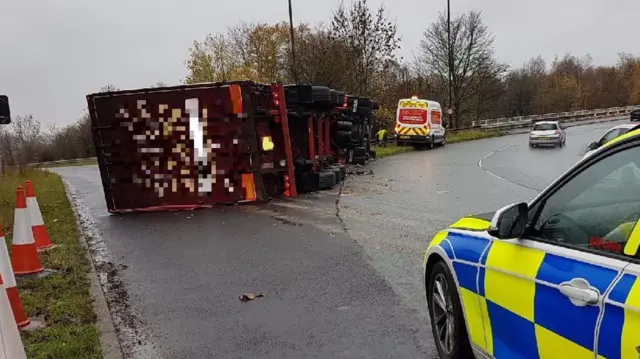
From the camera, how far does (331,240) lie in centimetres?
829

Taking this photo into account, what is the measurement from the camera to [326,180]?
562 inches

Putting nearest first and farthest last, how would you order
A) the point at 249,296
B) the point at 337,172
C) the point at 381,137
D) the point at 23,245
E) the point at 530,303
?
the point at 530,303 → the point at 249,296 → the point at 23,245 → the point at 337,172 → the point at 381,137

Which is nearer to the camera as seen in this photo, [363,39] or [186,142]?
[186,142]

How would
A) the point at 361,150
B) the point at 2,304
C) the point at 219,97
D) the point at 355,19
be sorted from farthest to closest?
the point at 355,19 → the point at 361,150 → the point at 219,97 → the point at 2,304

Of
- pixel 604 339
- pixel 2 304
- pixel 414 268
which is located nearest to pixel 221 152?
pixel 414 268

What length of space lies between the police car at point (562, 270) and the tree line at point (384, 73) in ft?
91.7

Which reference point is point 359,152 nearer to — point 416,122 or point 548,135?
point 416,122

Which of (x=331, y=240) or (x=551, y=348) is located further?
(x=331, y=240)

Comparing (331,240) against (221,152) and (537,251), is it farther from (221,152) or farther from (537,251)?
(537,251)

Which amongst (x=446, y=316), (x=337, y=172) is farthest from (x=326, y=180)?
(x=446, y=316)

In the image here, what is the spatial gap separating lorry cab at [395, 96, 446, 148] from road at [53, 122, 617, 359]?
2078 cm

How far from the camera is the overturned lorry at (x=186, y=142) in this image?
38.1 ft

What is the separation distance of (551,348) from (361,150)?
20.3 metres

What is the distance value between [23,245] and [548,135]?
30.7m
